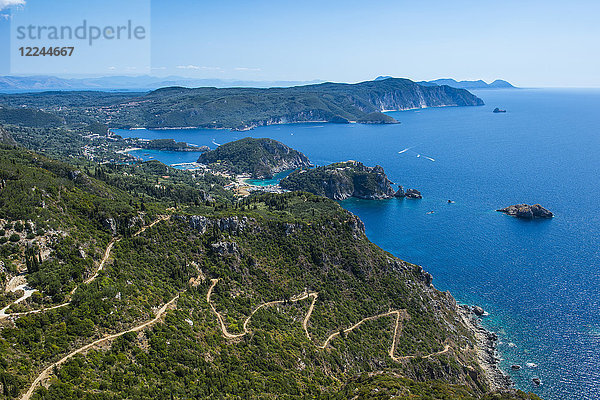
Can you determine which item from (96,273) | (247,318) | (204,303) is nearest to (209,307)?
(204,303)

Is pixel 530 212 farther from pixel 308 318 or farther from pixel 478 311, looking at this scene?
pixel 308 318

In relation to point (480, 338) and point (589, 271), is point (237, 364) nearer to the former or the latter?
point (480, 338)

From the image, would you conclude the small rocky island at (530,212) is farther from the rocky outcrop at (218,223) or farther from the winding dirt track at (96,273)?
the winding dirt track at (96,273)

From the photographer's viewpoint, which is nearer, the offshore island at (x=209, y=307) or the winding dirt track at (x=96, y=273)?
the winding dirt track at (x=96, y=273)

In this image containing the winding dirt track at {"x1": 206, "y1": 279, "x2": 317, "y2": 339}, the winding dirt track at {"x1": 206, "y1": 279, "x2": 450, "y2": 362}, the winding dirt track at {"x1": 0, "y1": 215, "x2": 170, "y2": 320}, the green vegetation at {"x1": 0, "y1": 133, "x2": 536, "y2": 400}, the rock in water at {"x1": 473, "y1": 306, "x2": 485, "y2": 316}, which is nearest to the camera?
the winding dirt track at {"x1": 0, "y1": 215, "x2": 170, "y2": 320}

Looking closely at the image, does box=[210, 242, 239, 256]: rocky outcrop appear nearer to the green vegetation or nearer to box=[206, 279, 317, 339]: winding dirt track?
the green vegetation

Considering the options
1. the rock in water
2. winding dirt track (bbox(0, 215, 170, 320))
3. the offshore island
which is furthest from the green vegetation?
the rock in water

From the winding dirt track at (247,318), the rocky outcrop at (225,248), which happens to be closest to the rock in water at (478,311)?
the winding dirt track at (247,318)

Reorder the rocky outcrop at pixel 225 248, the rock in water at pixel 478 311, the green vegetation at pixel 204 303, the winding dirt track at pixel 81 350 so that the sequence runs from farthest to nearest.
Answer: the rock in water at pixel 478 311, the rocky outcrop at pixel 225 248, the green vegetation at pixel 204 303, the winding dirt track at pixel 81 350
